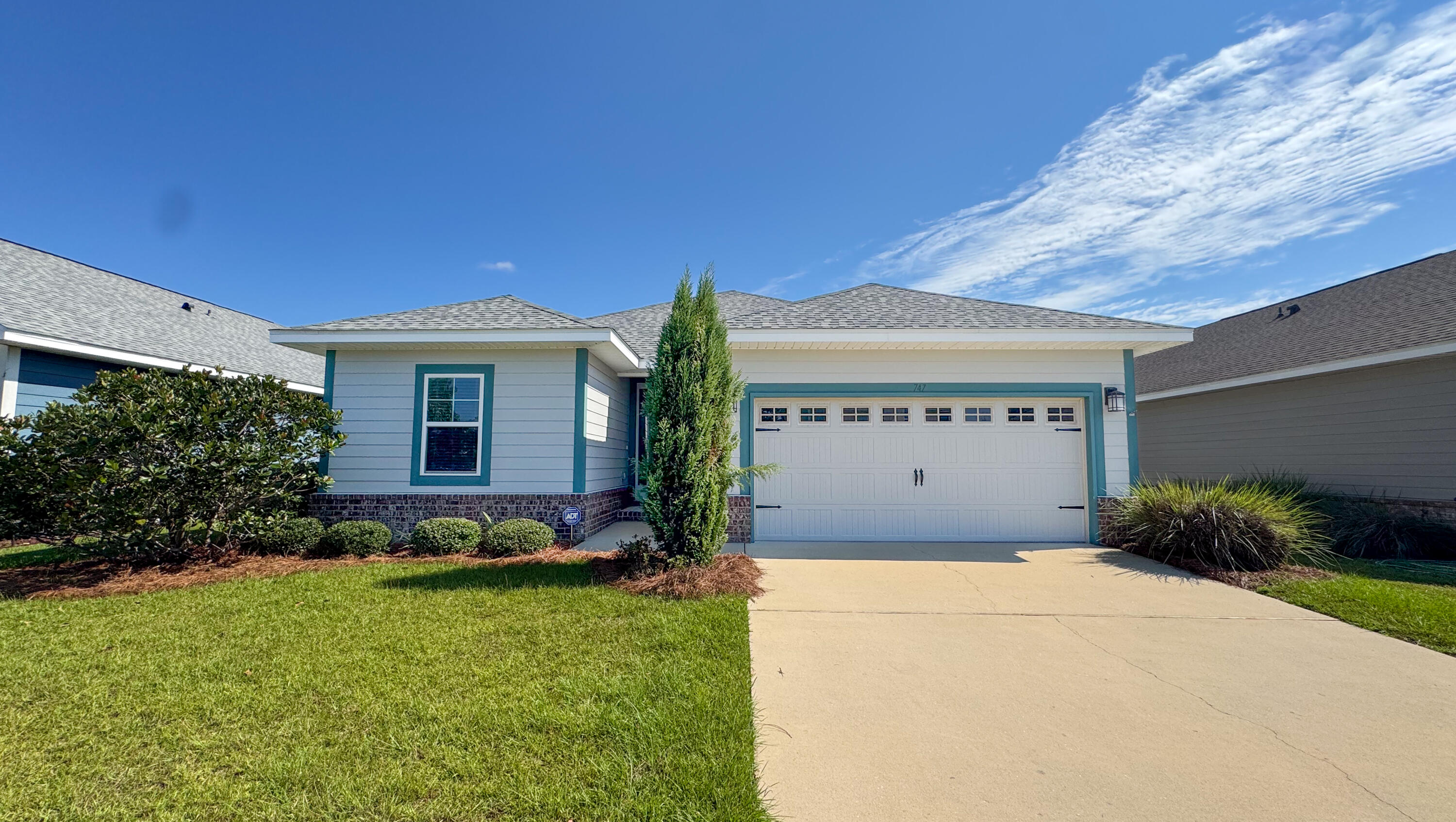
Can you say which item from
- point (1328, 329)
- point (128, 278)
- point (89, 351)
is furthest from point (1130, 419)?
point (128, 278)

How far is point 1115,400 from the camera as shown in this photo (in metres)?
8.00

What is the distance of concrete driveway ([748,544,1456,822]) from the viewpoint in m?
2.32

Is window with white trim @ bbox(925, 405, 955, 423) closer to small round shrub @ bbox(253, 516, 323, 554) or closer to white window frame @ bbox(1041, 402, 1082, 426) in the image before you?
white window frame @ bbox(1041, 402, 1082, 426)

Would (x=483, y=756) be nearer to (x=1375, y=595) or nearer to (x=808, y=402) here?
(x=808, y=402)

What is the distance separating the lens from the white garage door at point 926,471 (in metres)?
8.16

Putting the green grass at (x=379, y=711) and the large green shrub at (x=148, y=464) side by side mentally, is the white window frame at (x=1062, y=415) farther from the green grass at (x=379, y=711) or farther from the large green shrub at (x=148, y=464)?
the large green shrub at (x=148, y=464)

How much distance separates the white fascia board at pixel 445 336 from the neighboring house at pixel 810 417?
0.03 m

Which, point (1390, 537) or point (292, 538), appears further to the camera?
point (1390, 537)

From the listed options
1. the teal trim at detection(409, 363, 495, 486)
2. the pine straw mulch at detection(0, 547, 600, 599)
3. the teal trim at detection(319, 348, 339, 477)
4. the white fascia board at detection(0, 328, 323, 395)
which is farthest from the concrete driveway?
the white fascia board at detection(0, 328, 323, 395)

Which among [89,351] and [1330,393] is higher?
[89,351]

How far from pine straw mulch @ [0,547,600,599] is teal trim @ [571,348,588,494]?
3.09 feet

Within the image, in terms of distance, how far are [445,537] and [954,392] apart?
7.28 metres

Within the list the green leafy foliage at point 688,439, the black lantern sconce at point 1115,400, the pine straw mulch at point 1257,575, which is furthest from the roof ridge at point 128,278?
the pine straw mulch at point 1257,575

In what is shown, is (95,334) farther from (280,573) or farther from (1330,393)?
(1330,393)
